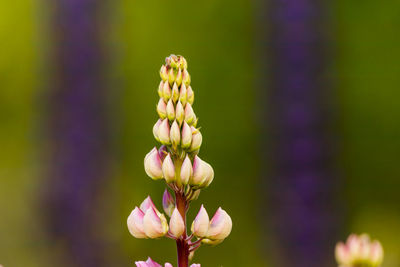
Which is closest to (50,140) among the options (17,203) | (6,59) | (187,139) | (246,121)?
(17,203)

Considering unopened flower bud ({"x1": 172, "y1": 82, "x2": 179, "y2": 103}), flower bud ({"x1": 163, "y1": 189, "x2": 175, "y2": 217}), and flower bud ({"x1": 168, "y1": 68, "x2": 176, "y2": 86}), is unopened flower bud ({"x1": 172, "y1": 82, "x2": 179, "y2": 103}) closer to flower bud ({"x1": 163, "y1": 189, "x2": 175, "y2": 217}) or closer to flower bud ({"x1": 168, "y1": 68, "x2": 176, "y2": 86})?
flower bud ({"x1": 168, "y1": 68, "x2": 176, "y2": 86})

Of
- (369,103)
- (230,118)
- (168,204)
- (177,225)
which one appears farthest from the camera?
(230,118)

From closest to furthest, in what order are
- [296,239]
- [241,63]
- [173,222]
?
[173,222]
[296,239]
[241,63]

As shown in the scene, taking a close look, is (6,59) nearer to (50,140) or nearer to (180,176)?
(50,140)

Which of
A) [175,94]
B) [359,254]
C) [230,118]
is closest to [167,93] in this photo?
[175,94]

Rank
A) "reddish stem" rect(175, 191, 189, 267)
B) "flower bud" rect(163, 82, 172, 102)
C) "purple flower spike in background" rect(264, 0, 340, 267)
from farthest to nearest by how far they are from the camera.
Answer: "purple flower spike in background" rect(264, 0, 340, 267) < "flower bud" rect(163, 82, 172, 102) < "reddish stem" rect(175, 191, 189, 267)

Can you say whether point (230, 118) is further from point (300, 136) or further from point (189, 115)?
point (189, 115)

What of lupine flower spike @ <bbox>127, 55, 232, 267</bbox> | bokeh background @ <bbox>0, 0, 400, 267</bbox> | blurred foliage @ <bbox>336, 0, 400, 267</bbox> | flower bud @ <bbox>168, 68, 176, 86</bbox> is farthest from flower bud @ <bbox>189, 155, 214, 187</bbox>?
blurred foliage @ <bbox>336, 0, 400, 267</bbox>
